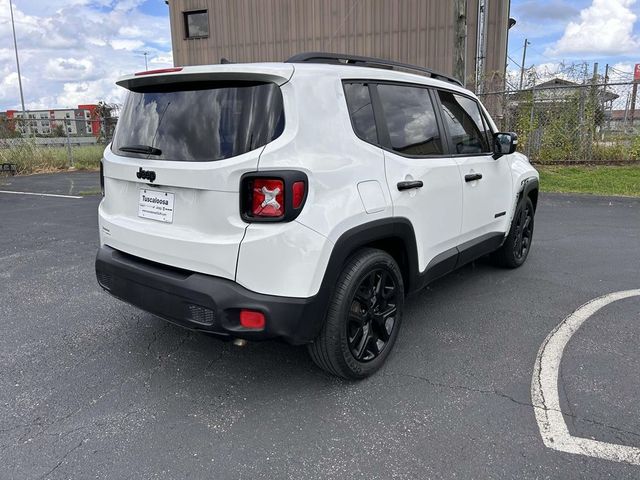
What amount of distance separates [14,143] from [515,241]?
17.2m

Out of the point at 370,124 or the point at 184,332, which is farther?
the point at 184,332

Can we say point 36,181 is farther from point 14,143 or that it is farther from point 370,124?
point 370,124

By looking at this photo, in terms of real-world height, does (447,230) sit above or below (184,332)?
above

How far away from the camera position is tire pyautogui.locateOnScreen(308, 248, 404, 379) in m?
2.72

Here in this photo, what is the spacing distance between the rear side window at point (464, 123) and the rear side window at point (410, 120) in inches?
10.5

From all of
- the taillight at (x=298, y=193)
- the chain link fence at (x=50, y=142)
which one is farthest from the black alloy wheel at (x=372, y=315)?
the chain link fence at (x=50, y=142)

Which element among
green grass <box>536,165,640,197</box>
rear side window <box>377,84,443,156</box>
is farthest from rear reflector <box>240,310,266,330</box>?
green grass <box>536,165,640,197</box>

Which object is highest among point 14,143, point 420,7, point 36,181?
point 420,7

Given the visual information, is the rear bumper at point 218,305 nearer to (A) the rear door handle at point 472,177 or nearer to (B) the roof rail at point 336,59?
(B) the roof rail at point 336,59

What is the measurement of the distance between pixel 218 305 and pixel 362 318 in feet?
3.08

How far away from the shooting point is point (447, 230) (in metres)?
3.62

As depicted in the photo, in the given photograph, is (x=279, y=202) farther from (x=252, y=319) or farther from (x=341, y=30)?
(x=341, y=30)

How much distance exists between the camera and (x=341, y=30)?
20.6 metres

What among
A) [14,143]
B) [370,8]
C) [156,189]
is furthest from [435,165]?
[370,8]
